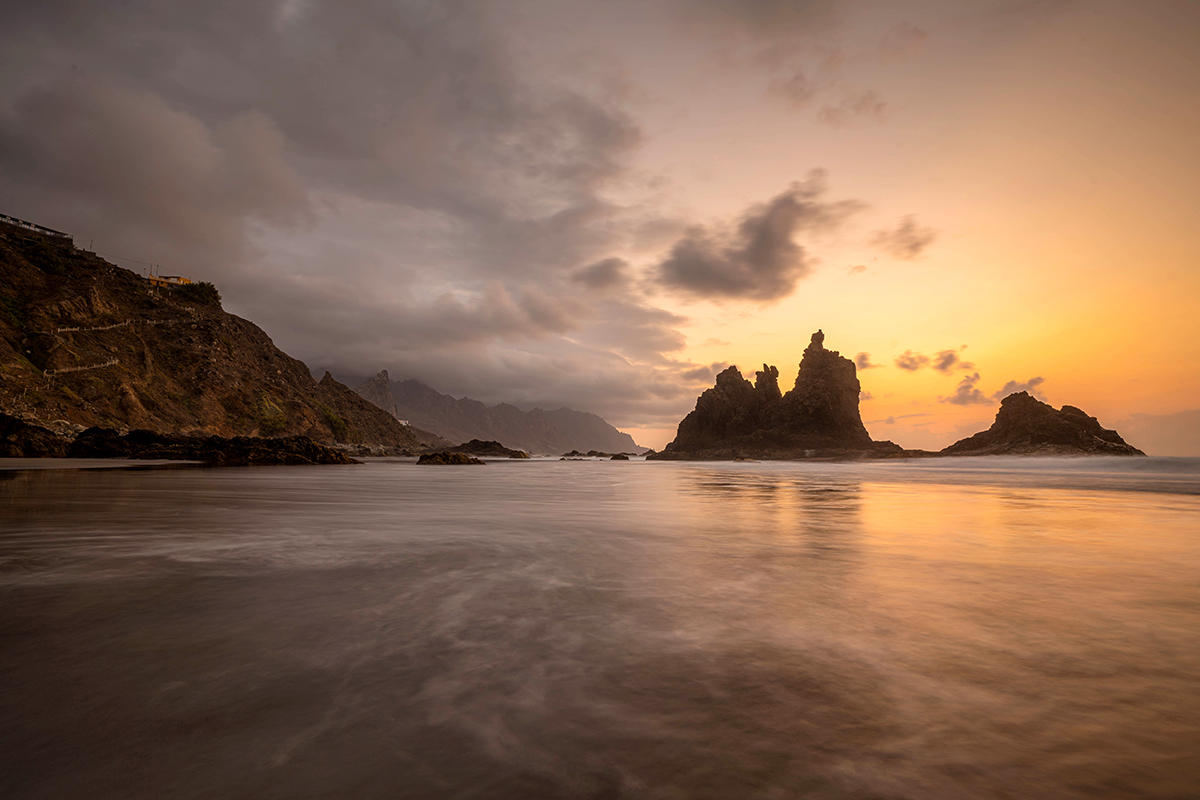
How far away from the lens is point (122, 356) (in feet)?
153

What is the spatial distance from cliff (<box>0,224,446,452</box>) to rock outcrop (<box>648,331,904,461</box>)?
8334 centimetres

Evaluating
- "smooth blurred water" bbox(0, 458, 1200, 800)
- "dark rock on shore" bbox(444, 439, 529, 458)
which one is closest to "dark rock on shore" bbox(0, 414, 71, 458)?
"smooth blurred water" bbox(0, 458, 1200, 800)

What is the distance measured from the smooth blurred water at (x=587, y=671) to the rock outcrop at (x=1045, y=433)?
6008 cm

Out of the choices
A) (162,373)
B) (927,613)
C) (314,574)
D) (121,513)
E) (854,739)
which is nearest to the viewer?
(854,739)

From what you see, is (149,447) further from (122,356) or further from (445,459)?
(122,356)

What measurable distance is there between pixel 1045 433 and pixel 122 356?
9526 centimetres

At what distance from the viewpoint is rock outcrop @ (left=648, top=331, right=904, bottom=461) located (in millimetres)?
96688

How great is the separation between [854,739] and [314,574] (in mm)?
4848

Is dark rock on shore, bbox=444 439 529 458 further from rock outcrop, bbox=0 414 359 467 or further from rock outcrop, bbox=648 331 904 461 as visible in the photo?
rock outcrop, bbox=0 414 359 467

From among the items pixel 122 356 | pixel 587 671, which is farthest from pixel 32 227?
pixel 587 671

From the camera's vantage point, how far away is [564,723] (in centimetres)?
211

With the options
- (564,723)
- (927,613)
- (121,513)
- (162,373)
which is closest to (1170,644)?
(927,613)

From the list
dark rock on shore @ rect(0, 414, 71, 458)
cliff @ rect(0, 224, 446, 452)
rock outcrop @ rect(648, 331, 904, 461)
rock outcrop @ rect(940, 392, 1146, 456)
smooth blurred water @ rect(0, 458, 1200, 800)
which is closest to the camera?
smooth blurred water @ rect(0, 458, 1200, 800)

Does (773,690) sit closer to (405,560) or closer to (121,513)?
(405,560)
